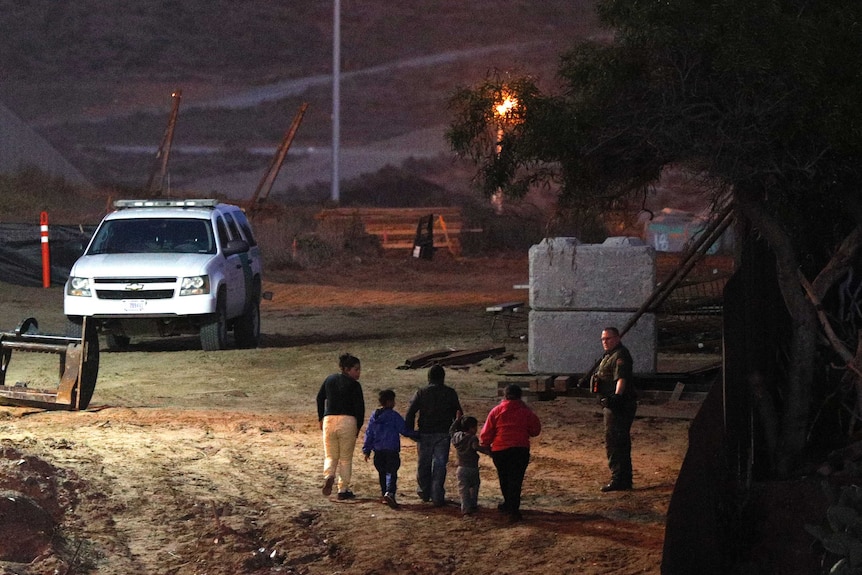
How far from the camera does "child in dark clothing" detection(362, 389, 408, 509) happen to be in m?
9.88

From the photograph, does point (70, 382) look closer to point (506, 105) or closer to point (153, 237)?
point (506, 105)

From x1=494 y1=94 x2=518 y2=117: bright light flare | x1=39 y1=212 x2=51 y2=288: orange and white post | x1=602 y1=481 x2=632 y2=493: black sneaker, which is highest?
x1=494 y1=94 x2=518 y2=117: bright light flare

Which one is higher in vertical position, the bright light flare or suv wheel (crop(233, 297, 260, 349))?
the bright light flare

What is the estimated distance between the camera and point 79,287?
18078 millimetres

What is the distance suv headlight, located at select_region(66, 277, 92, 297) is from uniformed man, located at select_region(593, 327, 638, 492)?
929 centimetres

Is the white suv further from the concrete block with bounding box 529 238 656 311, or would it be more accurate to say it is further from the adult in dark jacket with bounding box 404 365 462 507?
the adult in dark jacket with bounding box 404 365 462 507

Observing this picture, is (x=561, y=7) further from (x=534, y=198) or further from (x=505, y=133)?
(x=505, y=133)

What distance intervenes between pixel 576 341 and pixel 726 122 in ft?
18.2

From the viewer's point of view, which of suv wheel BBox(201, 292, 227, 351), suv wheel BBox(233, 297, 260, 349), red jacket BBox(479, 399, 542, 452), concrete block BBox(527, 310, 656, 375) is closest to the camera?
red jacket BBox(479, 399, 542, 452)

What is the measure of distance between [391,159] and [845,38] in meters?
53.2

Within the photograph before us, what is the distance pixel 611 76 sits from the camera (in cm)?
1045

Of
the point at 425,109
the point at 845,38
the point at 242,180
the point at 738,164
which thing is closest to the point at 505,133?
the point at 738,164

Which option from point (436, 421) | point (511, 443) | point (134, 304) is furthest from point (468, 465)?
point (134, 304)

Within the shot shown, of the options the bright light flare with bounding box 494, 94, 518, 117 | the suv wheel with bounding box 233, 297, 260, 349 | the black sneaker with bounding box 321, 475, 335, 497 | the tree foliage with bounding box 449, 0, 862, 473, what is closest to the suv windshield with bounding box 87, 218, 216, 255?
the suv wheel with bounding box 233, 297, 260, 349
